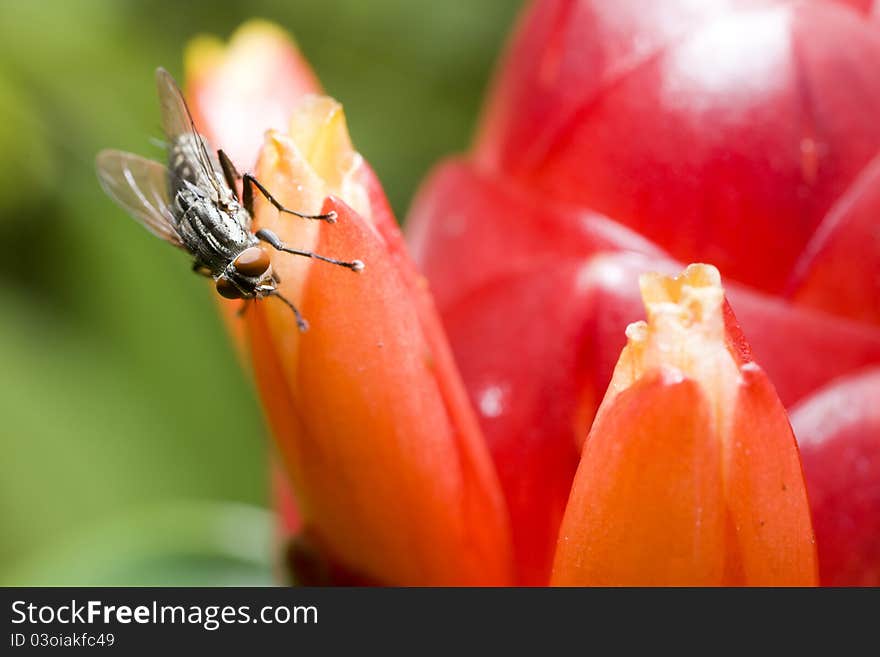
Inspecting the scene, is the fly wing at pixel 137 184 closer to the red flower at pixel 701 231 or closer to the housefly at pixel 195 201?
the housefly at pixel 195 201

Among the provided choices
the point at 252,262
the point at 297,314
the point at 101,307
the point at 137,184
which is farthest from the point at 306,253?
the point at 101,307

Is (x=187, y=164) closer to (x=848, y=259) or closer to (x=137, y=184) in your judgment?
(x=137, y=184)

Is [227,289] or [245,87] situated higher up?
[245,87]

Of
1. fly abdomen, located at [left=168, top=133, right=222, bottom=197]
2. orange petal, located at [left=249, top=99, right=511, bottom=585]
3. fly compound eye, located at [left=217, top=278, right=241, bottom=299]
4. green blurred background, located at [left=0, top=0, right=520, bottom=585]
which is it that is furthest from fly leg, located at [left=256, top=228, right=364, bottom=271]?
green blurred background, located at [left=0, top=0, right=520, bottom=585]
